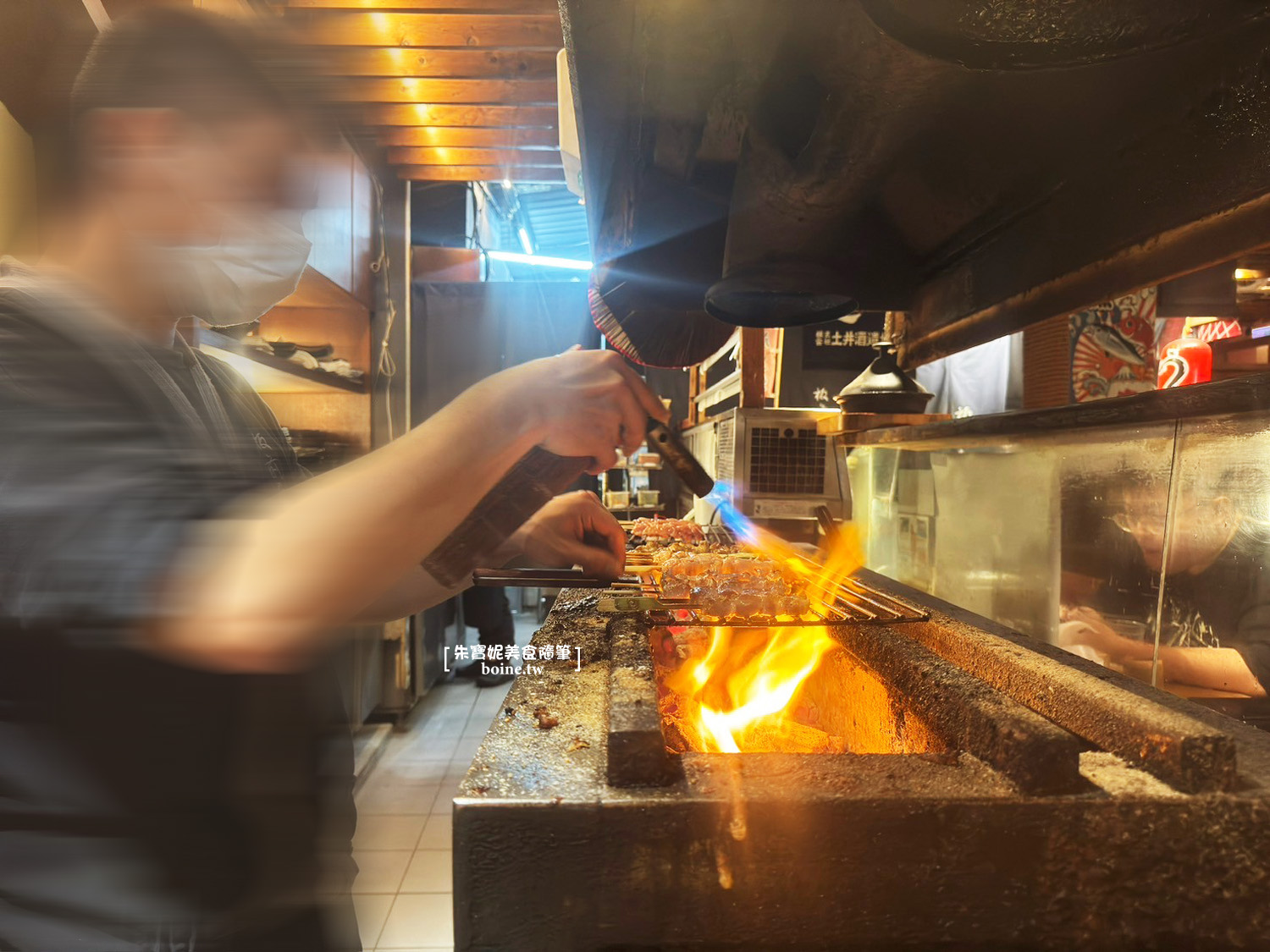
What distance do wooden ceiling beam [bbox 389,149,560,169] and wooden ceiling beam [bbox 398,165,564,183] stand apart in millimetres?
57

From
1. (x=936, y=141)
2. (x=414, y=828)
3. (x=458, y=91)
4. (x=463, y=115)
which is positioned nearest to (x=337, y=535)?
(x=936, y=141)

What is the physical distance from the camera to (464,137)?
490 cm

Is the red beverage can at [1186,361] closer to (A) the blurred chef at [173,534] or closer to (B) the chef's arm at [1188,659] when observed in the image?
(B) the chef's arm at [1188,659]

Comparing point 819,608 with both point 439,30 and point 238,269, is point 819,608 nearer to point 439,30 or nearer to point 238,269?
point 238,269

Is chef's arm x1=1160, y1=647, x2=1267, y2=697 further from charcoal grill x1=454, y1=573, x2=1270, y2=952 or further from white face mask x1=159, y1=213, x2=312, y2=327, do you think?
white face mask x1=159, y1=213, x2=312, y2=327

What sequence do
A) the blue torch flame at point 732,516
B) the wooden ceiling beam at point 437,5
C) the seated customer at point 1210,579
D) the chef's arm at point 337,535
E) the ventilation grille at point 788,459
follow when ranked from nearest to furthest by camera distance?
1. the chef's arm at point 337,535
2. the seated customer at point 1210,579
3. the wooden ceiling beam at point 437,5
4. the blue torch flame at point 732,516
5. the ventilation grille at point 788,459

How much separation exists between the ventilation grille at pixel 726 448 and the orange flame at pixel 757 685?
1991 millimetres

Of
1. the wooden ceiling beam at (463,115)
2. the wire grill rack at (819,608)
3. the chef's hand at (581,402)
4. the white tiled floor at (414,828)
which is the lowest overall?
the white tiled floor at (414,828)

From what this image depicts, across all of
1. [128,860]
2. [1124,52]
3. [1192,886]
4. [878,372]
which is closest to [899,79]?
[1124,52]

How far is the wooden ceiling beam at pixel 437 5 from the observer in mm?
3491

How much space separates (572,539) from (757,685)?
2.70 feet

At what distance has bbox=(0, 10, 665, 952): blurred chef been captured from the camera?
32.5 inches

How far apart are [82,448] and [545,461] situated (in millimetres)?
740

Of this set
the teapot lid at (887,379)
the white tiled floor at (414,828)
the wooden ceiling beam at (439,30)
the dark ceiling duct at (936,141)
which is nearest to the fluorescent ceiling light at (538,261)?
the wooden ceiling beam at (439,30)
